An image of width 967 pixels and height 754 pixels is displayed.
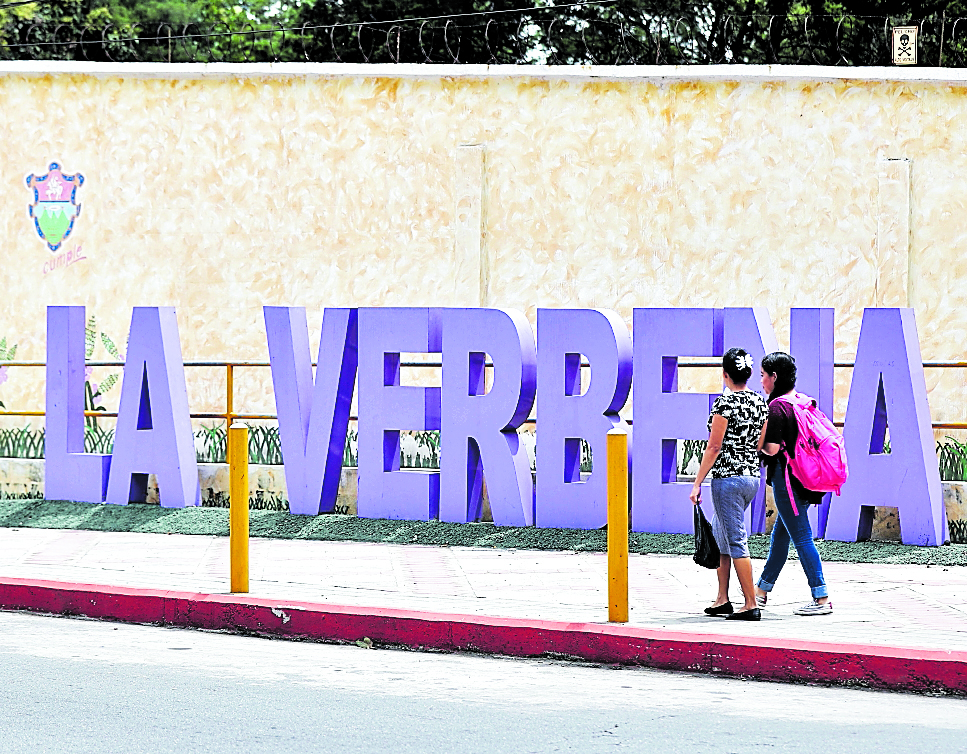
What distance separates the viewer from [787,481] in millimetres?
8227

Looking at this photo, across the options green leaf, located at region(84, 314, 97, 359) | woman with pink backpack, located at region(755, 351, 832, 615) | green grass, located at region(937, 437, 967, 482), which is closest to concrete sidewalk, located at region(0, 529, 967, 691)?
woman with pink backpack, located at region(755, 351, 832, 615)

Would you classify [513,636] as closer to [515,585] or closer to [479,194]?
[515,585]

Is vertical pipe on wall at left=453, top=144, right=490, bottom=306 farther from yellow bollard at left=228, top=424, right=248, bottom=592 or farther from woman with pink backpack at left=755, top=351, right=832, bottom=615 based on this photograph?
woman with pink backpack at left=755, top=351, right=832, bottom=615

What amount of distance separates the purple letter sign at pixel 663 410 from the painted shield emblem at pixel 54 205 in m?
8.18

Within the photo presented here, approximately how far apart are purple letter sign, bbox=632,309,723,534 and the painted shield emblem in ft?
26.8

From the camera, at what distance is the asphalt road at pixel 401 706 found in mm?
5703

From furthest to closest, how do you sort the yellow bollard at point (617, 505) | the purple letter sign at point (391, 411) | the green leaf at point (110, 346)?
the green leaf at point (110, 346) → the purple letter sign at point (391, 411) → the yellow bollard at point (617, 505)

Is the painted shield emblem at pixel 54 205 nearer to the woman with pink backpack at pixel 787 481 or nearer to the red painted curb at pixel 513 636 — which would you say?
the red painted curb at pixel 513 636

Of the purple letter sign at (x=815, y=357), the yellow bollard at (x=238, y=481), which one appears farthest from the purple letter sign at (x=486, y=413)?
the yellow bollard at (x=238, y=481)

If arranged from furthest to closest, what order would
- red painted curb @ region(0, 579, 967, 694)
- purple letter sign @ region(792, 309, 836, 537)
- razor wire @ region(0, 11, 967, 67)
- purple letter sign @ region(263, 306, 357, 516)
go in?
razor wire @ region(0, 11, 967, 67) < purple letter sign @ region(263, 306, 357, 516) < purple letter sign @ region(792, 309, 836, 537) < red painted curb @ region(0, 579, 967, 694)

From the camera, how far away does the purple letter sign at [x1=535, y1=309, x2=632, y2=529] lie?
11344 mm

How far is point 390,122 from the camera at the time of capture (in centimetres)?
1614

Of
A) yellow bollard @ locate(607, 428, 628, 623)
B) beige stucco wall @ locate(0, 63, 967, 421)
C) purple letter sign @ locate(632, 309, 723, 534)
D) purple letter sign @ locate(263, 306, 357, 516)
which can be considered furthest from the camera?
beige stucco wall @ locate(0, 63, 967, 421)

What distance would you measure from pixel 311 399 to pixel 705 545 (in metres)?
4.95
